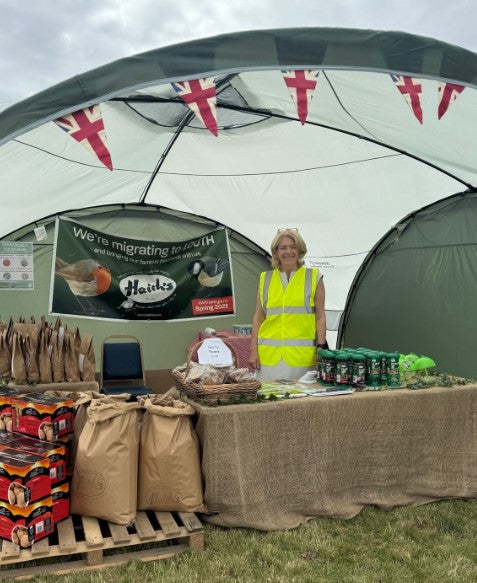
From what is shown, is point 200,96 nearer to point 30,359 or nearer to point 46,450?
point 46,450

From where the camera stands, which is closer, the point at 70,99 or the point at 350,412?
the point at 70,99

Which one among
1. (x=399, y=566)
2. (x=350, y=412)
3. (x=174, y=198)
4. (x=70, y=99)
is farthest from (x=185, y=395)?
(x=174, y=198)

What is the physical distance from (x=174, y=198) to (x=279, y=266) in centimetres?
280

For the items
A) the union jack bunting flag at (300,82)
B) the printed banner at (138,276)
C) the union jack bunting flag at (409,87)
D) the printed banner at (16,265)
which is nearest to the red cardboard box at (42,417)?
the union jack bunting flag at (300,82)

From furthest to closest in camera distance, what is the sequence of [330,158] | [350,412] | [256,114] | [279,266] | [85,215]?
1. [85,215]
2. [330,158]
3. [256,114]
4. [279,266]
5. [350,412]

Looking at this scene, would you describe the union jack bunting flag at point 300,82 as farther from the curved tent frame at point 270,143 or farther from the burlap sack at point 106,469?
the burlap sack at point 106,469

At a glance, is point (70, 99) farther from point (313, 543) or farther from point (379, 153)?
point (379, 153)

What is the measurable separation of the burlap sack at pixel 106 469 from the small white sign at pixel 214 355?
54 centimetres

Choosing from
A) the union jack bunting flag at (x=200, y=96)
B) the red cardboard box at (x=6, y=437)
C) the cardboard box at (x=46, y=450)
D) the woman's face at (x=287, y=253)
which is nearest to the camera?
the cardboard box at (x=46, y=450)

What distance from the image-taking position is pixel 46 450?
257 centimetres

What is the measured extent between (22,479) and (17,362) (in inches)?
64.6

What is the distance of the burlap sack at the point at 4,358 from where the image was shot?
3938mm

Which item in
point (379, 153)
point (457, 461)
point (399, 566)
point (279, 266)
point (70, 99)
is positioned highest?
point (379, 153)

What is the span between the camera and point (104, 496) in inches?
104
